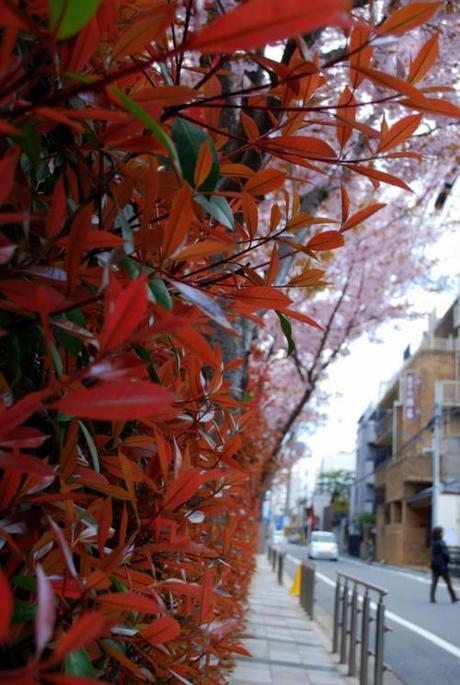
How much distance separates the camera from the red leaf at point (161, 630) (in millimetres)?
1021

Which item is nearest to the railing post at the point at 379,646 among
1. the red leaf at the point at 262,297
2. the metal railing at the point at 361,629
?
the metal railing at the point at 361,629

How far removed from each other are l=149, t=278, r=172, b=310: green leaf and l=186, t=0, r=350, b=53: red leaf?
1.11 ft

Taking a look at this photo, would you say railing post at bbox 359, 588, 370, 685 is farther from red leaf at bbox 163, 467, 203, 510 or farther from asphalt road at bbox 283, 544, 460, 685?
red leaf at bbox 163, 467, 203, 510

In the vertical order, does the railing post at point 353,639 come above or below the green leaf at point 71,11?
below

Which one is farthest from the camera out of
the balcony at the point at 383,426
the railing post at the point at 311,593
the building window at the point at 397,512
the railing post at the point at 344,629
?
the balcony at the point at 383,426

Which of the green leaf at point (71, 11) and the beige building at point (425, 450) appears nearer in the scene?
the green leaf at point (71, 11)

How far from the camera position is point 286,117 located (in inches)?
48.0

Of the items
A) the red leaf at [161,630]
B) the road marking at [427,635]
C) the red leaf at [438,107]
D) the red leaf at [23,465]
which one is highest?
the red leaf at [438,107]

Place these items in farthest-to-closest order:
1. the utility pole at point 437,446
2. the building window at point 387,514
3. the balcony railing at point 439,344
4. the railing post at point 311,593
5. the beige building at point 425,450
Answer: the building window at point 387,514, the balcony railing at point 439,344, the beige building at point 425,450, the utility pole at point 437,446, the railing post at point 311,593

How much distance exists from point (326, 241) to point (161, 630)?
67 centimetres

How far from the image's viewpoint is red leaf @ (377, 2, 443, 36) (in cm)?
82

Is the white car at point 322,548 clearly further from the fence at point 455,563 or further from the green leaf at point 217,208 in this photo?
the green leaf at point 217,208

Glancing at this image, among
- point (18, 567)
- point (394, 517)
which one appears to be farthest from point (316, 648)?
point (394, 517)

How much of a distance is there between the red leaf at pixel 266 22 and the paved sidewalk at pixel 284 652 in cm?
385
